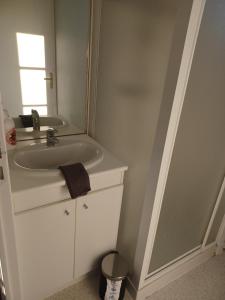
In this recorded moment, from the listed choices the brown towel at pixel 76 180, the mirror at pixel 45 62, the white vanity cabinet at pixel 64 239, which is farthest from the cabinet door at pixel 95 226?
the mirror at pixel 45 62

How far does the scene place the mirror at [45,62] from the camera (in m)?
1.18

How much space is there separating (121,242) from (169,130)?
923 mm

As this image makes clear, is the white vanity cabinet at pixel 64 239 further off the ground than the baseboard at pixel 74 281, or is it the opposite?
the white vanity cabinet at pixel 64 239

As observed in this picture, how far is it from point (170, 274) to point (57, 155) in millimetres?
1105

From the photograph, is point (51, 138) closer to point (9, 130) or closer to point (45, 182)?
point (9, 130)

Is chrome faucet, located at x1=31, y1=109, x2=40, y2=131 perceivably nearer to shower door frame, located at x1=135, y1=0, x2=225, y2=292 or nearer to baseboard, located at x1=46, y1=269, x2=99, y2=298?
shower door frame, located at x1=135, y1=0, x2=225, y2=292

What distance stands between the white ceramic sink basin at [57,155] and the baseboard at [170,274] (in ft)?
2.79

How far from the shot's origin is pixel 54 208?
1056 mm

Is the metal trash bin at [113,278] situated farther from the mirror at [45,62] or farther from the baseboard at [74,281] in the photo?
the mirror at [45,62]

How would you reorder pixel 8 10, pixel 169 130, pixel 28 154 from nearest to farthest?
pixel 169 130
pixel 8 10
pixel 28 154

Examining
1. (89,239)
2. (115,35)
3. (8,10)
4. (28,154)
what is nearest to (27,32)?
(8,10)

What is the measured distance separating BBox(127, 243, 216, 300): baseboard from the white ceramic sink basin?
0.85 metres

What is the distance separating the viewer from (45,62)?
1321 millimetres

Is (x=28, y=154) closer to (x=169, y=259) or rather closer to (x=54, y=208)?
(x=54, y=208)
